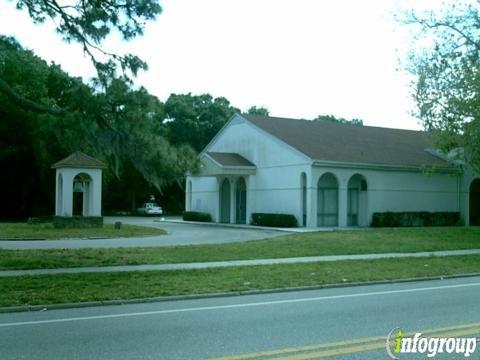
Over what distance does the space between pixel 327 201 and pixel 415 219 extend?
5823 mm

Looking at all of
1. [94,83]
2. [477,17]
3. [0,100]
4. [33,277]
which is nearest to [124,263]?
[33,277]

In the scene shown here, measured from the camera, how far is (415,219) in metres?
37.7

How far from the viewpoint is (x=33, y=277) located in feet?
43.9

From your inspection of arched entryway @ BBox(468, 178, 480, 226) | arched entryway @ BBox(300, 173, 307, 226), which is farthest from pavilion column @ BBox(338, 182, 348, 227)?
arched entryway @ BBox(468, 178, 480, 226)

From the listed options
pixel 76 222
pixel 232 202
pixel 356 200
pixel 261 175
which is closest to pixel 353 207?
pixel 356 200

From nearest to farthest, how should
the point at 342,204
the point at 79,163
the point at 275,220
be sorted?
the point at 342,204 → the point at 79,163 → the point at 275,220

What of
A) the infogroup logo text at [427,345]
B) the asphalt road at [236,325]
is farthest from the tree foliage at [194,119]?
the infogroup logo text at [427,345]

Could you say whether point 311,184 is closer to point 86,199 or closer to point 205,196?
point 205,196

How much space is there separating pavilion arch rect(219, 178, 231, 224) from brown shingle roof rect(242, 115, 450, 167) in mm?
5248

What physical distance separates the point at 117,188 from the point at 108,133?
52.9m

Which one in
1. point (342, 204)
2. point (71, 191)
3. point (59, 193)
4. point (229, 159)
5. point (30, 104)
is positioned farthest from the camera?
point (229, 159)

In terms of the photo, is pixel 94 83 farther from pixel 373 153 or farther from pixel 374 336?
pixel 373 153

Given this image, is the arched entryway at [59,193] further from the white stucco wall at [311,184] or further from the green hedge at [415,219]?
the green hedge at [415,219]

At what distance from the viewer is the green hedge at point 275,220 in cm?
3500
